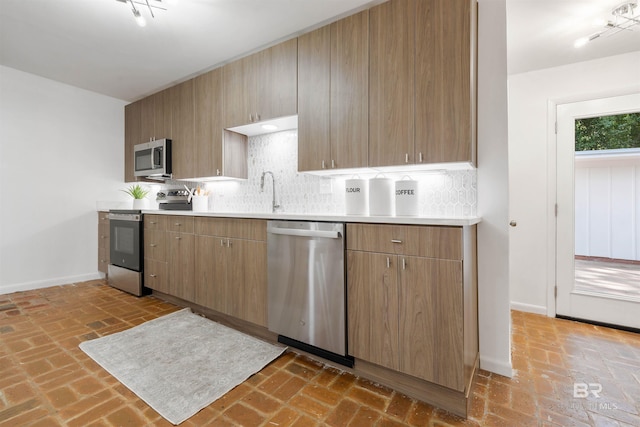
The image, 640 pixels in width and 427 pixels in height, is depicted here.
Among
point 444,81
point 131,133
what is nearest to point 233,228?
point 444,81

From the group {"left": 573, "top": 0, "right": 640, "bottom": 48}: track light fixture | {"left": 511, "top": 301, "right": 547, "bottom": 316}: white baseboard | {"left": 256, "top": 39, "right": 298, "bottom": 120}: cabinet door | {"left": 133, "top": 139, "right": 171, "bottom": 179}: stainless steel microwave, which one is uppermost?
{"left": 573, "top": 0, "right": 640, "bottom": 48}: track light fixture

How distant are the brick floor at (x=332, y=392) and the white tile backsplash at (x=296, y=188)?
3.75 ft

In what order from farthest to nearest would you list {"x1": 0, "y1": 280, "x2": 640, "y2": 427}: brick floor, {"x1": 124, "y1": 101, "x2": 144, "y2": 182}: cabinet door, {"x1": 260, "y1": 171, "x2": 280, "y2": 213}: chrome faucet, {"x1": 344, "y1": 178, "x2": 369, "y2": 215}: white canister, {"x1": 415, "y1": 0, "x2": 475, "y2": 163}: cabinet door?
{"x1": 124, "y1": 101, "x2": 144, "y2": 182}: cabinet door < {"x1": 260, "y1": 171, "x2": 280, "y2": 213}: chrome faucet < {"x1": 344, "y1": 178, "x2": 369, "y2": 215}: white canister < {"x1": 415, "y1": 0, "x2": 475, "y2": 163}: cabinet door < {"x1": 0, "y1": 280, "x2": 640, "y2": 427}: brick floor

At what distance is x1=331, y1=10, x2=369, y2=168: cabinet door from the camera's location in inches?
83.9

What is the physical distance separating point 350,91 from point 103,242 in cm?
402

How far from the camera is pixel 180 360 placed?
6.73 ft

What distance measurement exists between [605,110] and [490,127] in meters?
1.65

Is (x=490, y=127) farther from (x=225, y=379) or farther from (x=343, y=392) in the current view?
(x=225, y=379)

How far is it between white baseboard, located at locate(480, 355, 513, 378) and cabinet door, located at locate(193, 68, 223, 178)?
9.38 ft

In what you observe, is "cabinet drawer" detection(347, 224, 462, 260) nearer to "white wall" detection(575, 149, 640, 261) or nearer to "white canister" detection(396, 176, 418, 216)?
"white canister" detection(396, 176, 418, 216)

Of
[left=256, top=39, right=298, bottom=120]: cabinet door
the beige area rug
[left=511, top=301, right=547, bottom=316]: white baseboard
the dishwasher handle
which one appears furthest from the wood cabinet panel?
[left=511, top=301, right=547, bottom=316]: white baseboard

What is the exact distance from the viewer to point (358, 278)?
1.83m

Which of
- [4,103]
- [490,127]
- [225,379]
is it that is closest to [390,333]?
[225,379]

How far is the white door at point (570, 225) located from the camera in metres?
2.64
